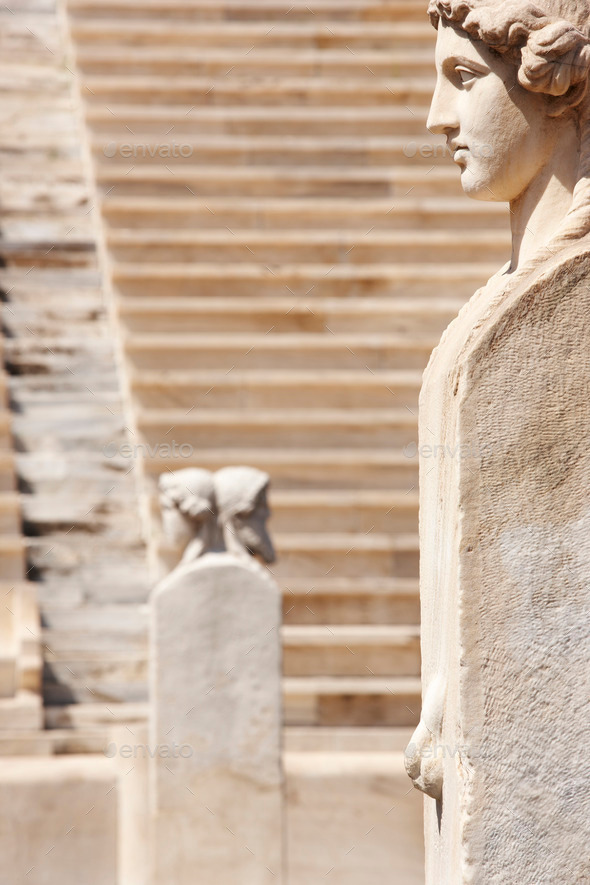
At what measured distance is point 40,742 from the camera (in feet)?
25.0

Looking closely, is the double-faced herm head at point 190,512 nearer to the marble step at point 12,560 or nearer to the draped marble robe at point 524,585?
the marble step at point 12,560

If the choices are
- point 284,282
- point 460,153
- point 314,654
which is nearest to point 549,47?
point 460,153

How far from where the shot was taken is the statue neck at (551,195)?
98.6 inches

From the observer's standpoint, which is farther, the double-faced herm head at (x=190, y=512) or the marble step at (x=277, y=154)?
the marble step at (x=277, y=154)

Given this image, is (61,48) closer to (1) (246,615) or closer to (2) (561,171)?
(1) (246,615)

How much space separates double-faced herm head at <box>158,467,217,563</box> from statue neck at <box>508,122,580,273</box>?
4276 mm

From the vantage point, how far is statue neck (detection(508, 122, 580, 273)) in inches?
98.6

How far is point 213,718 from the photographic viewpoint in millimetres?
6676

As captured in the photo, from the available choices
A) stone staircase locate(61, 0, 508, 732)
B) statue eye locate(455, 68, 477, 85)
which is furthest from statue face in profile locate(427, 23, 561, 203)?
stone staircase locate(61, 0, 508, 732)

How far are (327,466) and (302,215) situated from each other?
2552mm

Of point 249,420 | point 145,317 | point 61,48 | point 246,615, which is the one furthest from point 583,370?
point 61,48

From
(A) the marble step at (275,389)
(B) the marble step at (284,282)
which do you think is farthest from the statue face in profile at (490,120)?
(B) the marble step at (284,282)

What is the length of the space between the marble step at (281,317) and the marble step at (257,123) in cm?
205

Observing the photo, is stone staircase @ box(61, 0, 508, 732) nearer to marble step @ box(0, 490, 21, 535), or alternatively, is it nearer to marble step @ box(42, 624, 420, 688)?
marble step @ box(42, 624, 420, 688)
